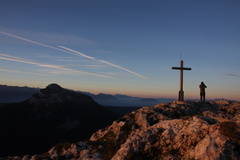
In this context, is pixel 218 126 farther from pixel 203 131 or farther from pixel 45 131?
pixel 45 131

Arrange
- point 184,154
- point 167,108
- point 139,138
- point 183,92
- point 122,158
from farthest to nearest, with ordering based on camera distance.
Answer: point 183,92 → point 167,108 → point 139,138 → point 122,158 → point 184,154

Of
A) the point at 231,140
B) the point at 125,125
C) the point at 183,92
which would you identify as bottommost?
the point at 125,125

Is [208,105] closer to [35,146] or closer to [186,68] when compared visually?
[186,68]

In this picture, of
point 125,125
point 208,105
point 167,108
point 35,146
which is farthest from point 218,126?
point 35,146

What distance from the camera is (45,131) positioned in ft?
601

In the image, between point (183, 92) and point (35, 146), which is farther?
point (35, 146)

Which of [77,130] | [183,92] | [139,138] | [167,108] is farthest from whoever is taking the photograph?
[77,130]

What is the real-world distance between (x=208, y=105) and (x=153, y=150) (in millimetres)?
20494

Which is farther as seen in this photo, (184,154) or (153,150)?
(153,150)

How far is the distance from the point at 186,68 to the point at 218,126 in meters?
21.4

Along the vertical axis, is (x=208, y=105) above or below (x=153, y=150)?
above

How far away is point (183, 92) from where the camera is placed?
1120 inches

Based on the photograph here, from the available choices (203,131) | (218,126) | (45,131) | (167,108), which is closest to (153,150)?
(203,131)

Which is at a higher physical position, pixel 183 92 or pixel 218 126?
pixel 183 92
